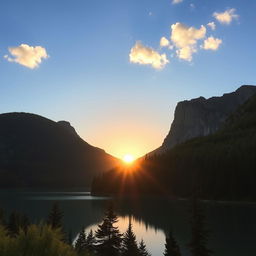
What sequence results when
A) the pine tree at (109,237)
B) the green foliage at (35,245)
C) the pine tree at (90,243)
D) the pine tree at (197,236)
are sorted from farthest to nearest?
1. the pine tree at (90,243)
2. the pine tree at (109,237)
3. the pine tree at (197,236)
4. the green foliage at (35,245)

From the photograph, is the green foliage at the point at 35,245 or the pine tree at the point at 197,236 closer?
the green foliage at the point at 35,245

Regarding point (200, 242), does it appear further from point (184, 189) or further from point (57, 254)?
point (184, 189)

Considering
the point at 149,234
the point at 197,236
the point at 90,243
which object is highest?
the point at 197,236

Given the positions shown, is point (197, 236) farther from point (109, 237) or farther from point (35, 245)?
point (35, 245)

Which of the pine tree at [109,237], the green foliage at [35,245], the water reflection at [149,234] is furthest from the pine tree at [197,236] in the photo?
the water reflection at [149,234]

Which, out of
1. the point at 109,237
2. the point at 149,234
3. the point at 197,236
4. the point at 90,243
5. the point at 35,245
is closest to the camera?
the point at 35,245

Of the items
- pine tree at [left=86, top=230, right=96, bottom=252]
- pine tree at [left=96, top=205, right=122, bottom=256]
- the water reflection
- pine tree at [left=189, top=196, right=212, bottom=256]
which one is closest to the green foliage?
pine tree at [left=189, top=196, right=212, bottom=256]

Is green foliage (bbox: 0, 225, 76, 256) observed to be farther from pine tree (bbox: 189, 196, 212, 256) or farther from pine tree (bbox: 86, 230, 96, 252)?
pine tree (bbox: 86, 230, 96, 252)

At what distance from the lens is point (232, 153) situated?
17275 cm

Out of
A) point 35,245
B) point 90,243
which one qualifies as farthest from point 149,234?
point 35,245

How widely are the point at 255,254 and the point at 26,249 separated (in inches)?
1898

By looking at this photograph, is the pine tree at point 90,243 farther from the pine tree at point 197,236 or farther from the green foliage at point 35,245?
the green foliage at point 35,245

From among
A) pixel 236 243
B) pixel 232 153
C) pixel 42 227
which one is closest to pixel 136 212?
pixel 236 243

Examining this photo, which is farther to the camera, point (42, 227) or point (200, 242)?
point (200, 242)
